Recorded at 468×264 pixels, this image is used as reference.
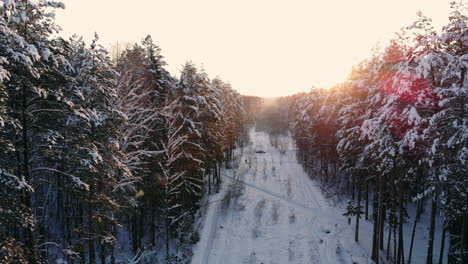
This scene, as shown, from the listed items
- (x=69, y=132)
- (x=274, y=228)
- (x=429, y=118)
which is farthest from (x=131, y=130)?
(x=274, y=228)

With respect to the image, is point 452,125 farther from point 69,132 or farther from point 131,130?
point 69,132

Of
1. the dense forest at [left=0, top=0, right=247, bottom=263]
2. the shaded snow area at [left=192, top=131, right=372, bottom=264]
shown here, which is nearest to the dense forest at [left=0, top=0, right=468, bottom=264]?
the dense forest at [left=0, top=0, right=247, bottom=263]

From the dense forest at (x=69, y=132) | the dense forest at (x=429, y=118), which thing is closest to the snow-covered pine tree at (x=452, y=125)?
the dense forest at (x=429, y=118)

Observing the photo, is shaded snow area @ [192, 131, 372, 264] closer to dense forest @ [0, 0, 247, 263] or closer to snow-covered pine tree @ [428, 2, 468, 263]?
dense forest @ [0, 0, 247, 263]

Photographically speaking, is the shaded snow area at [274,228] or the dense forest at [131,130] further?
the shaded snow area at [274,228]

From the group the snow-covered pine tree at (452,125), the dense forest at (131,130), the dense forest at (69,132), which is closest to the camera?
the dense forest at (69,132)

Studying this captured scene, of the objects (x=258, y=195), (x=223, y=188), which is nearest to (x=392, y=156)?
(x=258, y=195)

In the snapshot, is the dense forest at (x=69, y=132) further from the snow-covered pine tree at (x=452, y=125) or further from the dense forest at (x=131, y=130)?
the snow-covered pine tree at (x=452, y=125)

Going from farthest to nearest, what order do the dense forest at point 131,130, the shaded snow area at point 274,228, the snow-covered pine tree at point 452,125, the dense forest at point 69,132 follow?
the shaded snow area at point 274,228 → the snow-covered pine tree at point 452,125 → the dense forest at point 131,130 → the dense forest at point 69,132

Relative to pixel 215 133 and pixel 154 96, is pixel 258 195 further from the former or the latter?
→ pixel 154 96
